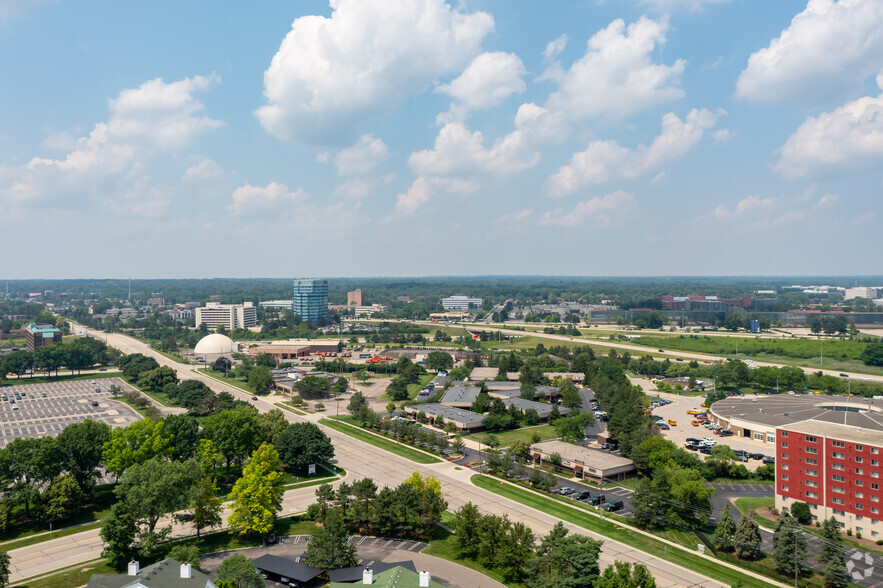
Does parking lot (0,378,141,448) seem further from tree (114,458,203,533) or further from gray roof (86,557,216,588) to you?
gray roof (86,557,216,588)

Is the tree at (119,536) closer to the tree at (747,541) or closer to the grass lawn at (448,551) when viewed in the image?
the grass lawn at (448,551)

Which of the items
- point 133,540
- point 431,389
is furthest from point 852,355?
point 133,540

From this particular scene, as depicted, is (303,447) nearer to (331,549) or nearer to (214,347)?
(331,549)

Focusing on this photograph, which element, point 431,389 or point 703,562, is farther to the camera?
point 431,389

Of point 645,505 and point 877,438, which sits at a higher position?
point 877,438

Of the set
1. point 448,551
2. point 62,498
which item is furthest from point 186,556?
point 448,551

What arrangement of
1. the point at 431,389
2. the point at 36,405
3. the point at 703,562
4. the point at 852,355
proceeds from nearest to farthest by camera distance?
1. the point at 703,562
2. the point at 36,405
3. the point at 431,389
4. the point at 852,355

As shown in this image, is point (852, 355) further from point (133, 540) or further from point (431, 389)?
point (133, 540)
